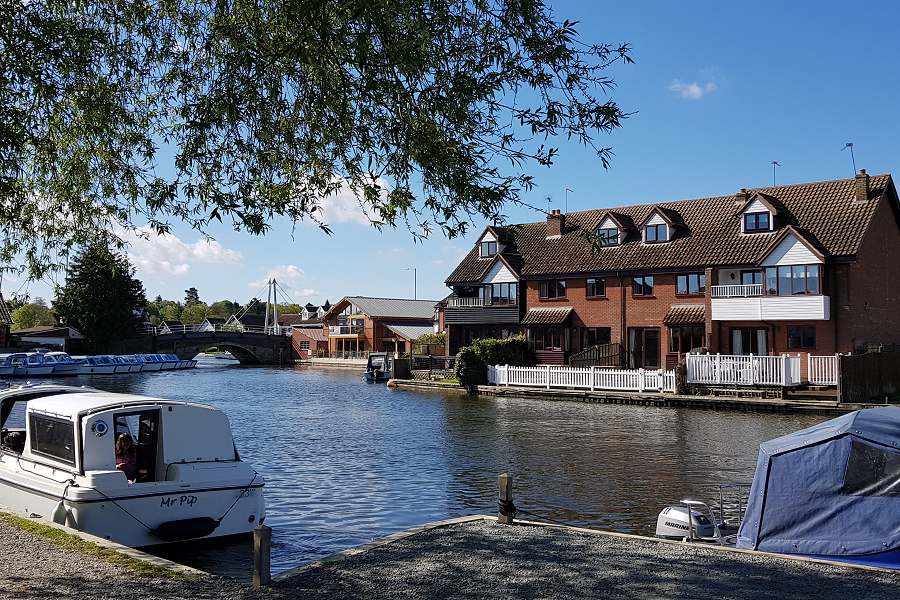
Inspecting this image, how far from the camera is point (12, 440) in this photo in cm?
1902

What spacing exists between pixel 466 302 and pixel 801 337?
26.2 m

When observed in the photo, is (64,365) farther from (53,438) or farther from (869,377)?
(869,377)

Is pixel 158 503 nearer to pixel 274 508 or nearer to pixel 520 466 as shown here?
pixel 274 508

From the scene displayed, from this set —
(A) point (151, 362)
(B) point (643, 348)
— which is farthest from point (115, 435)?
(A) point (151, 362)

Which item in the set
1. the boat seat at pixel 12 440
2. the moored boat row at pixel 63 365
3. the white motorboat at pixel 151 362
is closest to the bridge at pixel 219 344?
the white motorboat at pixel 151 362

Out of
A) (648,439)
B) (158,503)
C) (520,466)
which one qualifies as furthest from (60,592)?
(648,439)

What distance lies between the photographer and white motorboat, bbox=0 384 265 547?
15188 millimetres

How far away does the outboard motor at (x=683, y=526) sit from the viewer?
14883 mm

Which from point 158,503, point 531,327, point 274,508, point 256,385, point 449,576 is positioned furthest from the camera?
point 256,385

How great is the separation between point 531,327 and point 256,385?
80.8 ft

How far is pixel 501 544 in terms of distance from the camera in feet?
42.1

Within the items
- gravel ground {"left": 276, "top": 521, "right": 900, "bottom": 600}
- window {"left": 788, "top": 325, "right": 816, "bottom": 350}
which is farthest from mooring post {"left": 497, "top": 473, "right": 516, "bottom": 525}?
window {"left": 788, "top": 325, "right": 816, "bottom": 350}

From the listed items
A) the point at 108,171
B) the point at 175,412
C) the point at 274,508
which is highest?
the point at 108,171

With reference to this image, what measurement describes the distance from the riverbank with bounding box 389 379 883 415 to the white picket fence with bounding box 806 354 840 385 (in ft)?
7.89
